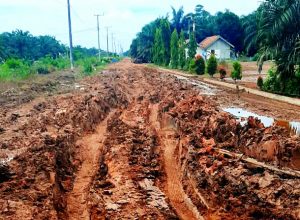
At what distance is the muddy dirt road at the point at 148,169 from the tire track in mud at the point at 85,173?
22 millimetres

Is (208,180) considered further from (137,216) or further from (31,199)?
(31,199)

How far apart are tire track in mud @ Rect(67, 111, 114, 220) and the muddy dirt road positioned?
0.07 feet

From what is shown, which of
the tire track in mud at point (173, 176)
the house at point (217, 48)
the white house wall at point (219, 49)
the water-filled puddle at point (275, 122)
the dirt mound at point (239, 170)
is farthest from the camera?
the white house wall at point (219, 49)

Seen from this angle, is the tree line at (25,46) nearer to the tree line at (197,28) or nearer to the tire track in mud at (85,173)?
the tree line at (197,28)

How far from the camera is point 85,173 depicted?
8586 millimetres

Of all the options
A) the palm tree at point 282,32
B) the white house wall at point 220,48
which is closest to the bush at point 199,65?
the palm tree at point 282,32

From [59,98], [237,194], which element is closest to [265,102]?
[59,98]

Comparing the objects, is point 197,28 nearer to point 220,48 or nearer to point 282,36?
point 220,48

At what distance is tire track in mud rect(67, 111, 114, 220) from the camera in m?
6.53

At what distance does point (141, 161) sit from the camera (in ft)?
28.5

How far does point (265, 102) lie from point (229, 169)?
36.4 feet

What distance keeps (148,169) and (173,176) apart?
641 mm

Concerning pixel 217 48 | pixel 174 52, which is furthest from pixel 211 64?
pixel 217 48

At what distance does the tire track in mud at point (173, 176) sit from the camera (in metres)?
6.52
